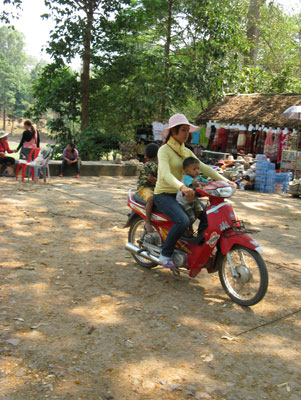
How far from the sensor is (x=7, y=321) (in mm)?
3557

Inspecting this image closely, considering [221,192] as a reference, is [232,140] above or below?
above

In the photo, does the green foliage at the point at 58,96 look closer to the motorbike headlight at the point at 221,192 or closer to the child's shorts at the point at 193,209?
the child's shorts at the point at 193,209

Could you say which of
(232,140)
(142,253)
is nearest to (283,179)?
(232,140)

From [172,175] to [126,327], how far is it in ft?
4.90

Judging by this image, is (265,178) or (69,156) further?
Result: (265,178)

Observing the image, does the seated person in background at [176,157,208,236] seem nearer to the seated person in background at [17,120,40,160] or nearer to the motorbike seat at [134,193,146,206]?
the motorbike seat at [134,193,146,206]

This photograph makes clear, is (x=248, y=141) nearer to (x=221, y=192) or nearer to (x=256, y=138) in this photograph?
(x=256, y=138)

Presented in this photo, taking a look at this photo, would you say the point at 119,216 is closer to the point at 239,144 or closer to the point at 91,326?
the point at 91,326

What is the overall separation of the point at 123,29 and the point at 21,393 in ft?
58.7

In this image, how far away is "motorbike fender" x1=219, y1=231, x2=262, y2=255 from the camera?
13.1 feet

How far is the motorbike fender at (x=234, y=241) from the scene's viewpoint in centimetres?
398

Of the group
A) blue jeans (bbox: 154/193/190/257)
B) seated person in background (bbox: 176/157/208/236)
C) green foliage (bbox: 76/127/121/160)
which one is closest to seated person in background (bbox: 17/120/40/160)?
green foliage (bbox: 76/127/121/160)

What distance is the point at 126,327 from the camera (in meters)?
3.60

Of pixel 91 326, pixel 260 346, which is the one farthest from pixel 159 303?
pixel 260 346
